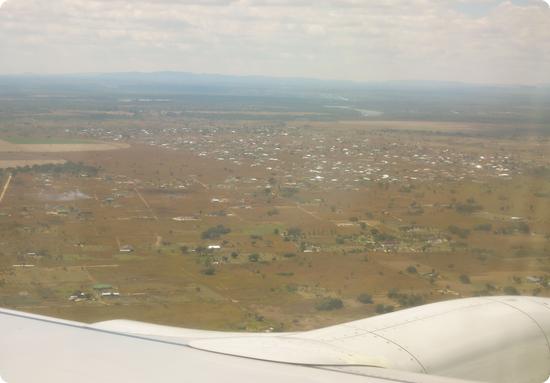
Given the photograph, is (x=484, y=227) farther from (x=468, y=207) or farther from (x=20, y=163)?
(x=20, y=163)

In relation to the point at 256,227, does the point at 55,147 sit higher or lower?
higher

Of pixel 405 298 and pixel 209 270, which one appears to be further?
pixel 209 270

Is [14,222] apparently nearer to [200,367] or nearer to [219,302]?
[219,302]

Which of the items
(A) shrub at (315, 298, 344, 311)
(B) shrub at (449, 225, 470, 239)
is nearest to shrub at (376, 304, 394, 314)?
(A) shrub at (315, 298, 344, 311)

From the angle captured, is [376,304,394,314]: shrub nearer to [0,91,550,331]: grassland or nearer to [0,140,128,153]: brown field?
[0,91,550,331]: grassland

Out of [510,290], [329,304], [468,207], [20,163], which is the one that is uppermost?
[20,163]

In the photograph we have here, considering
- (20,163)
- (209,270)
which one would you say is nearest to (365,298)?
(209,270)

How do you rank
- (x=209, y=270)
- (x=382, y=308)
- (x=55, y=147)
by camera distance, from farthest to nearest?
(x=55, y=147)
(x=209, y=270)
(x=382, y=308)

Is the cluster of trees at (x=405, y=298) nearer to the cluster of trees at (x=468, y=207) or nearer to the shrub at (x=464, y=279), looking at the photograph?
the shrub at (x=464, y=279)

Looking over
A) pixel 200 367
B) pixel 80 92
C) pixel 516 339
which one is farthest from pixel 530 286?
pixel 80 92

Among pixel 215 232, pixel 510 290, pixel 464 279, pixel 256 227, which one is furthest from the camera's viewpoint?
pixel 256 227
